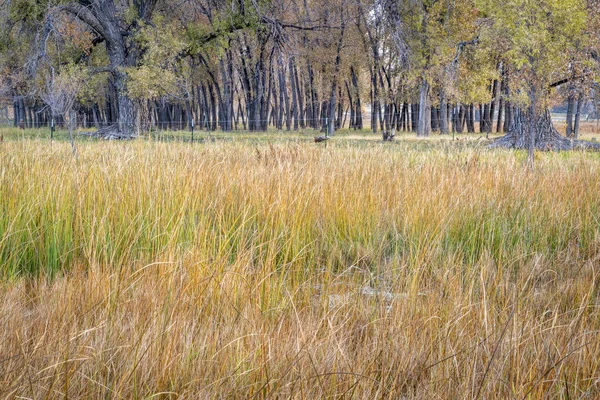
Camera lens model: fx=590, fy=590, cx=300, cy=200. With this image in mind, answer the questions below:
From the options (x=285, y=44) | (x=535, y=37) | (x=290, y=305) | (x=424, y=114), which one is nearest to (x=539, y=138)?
(x=285, y=44)

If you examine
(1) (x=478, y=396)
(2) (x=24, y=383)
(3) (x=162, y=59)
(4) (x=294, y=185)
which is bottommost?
(1) (x=478, y=396)

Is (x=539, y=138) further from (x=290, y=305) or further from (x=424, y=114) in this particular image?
(x=290, y=305)

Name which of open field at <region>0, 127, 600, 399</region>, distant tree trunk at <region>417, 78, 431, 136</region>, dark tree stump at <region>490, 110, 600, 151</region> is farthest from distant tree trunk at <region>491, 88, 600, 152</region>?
open field at <region>0, 127, 600, 399</region>

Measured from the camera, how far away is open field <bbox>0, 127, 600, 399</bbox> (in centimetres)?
187

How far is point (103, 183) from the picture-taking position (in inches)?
164

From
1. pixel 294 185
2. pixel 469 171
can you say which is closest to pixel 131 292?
pixel 294 185

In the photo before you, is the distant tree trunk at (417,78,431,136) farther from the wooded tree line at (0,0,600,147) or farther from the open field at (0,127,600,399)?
the open field at (0,127,600,399)

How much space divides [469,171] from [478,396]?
448 cm

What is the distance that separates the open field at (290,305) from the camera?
187cm

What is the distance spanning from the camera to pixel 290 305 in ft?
8.71

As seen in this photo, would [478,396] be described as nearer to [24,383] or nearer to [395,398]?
[395,398]

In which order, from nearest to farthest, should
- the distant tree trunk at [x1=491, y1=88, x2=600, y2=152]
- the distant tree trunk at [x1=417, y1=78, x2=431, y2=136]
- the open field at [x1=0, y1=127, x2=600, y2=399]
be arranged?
the open field at [x1=0, y1=127, x2=600, y2=399] → the distant tree trunk at [x1=491, y1=88, x2=600, y2=152] → the distant tree trunk at [x1=417, y1=78, x2=431, y2=136]

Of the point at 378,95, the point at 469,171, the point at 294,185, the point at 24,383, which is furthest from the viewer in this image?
the point at 378,95

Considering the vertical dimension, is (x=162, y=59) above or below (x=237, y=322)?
above
